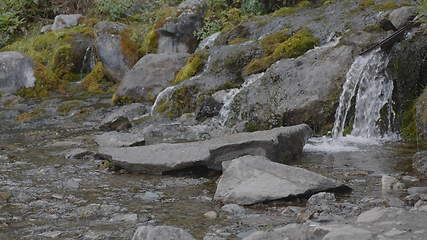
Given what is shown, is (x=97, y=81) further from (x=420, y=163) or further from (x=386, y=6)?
(x=420, y=163)

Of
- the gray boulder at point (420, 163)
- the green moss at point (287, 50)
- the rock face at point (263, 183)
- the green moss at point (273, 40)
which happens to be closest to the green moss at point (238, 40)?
the green moss at point (273, 40)

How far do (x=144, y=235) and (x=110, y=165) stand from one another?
3146mm

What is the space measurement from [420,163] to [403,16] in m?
3.72

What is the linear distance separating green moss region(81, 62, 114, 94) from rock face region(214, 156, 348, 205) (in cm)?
1059

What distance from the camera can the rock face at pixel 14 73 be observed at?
1551 centimetres

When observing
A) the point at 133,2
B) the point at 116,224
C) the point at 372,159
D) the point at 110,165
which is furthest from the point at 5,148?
the point at 133,2

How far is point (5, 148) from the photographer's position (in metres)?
8.65

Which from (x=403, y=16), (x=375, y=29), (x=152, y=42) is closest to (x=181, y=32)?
(x=152, y=42)

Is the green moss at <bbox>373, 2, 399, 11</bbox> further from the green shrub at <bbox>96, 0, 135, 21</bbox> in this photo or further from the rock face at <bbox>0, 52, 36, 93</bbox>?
the green shrub at <bbox>96, 0, 135, 21</bbox>

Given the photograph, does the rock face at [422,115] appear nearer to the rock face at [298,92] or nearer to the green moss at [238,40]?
the rock face at [298,92]

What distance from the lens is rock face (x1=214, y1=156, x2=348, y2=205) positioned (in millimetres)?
4855

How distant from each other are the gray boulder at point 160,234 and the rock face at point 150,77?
9.07m

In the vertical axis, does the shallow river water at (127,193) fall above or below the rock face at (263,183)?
below

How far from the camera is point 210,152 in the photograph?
6.27 m
